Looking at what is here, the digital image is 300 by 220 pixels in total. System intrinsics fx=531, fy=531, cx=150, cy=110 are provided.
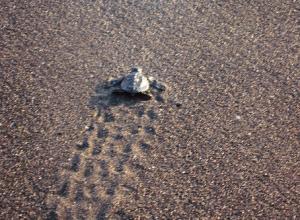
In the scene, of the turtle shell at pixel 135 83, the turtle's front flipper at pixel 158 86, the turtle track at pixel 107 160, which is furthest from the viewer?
the turtle's front flipper at pixel 158 86

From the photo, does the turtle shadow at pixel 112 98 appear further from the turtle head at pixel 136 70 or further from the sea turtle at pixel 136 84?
the turtle head at pixel 136 70

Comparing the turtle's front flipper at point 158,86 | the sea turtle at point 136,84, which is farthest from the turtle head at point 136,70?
the turtle's front flipper at point 158,86

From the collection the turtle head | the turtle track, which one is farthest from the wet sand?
the turtle head

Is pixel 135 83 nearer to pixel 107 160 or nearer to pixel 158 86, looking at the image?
pixel 158 86

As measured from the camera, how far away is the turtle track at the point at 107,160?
2.71 metres

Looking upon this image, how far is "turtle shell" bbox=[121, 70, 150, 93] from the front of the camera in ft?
10.8

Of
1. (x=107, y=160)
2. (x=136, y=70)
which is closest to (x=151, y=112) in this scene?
(x=136, y=70)

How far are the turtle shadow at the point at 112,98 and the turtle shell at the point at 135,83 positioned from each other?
0.06 metres

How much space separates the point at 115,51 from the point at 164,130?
84 centimetres

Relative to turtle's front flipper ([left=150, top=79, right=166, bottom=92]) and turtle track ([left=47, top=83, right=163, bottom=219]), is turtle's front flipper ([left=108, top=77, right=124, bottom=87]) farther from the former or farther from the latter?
turtle's front flipper ([left=150, top=79, right=166, bottom=92])

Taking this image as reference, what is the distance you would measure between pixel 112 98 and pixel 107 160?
55cm

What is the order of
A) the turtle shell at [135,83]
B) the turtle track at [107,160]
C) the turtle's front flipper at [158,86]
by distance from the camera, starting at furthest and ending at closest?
the turtle's front flipper at [158,86] < the turtle shell at [135,83] < the turtle track at [107,160]

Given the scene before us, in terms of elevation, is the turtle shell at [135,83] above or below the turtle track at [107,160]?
above

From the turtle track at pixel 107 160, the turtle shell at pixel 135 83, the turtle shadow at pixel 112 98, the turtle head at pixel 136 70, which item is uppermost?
the turtle head at pixel 136 70
